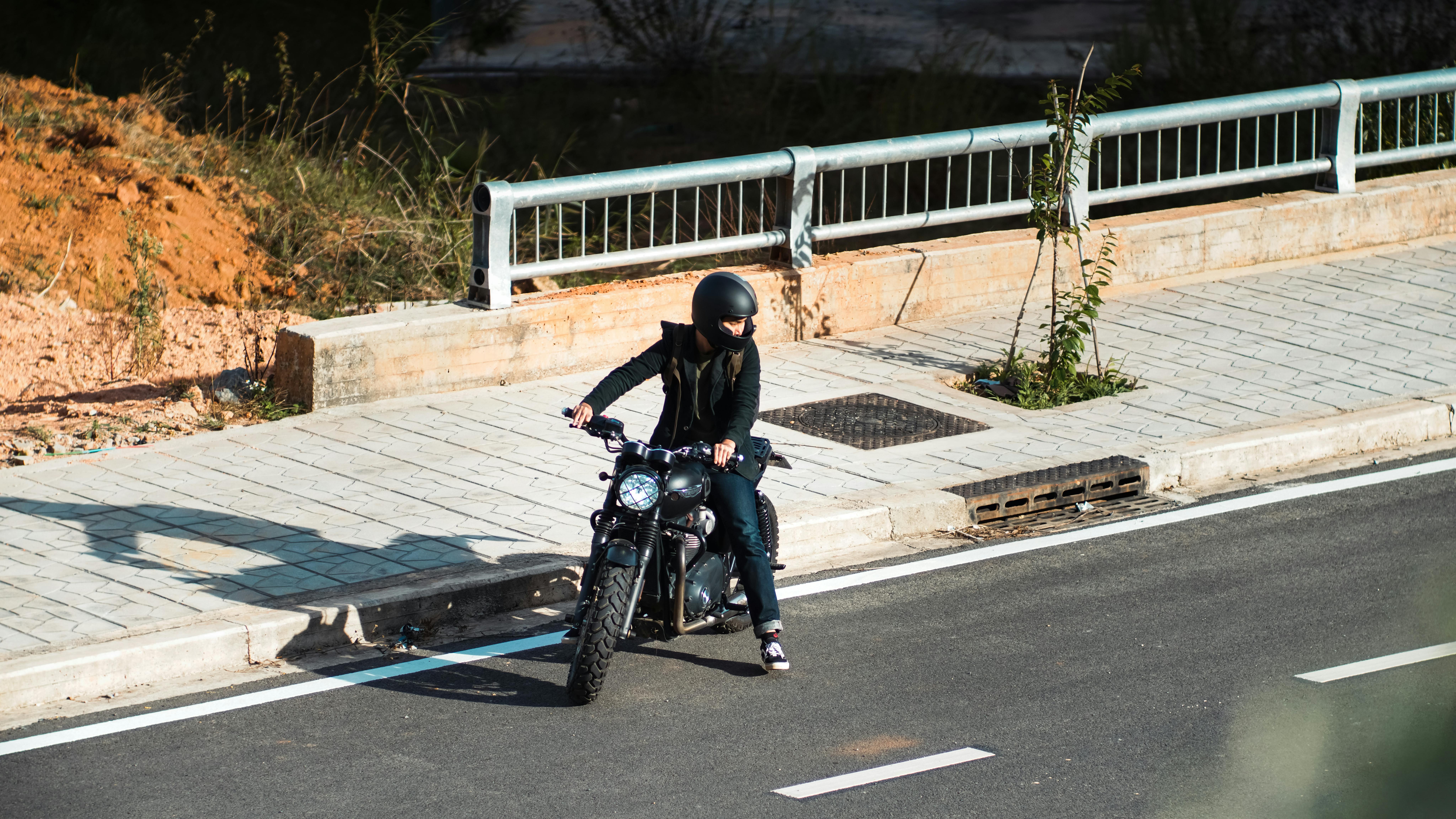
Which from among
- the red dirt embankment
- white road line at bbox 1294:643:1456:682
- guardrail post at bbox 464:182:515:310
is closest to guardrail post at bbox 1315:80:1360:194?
guardrail post at bbox 464:182:515:310

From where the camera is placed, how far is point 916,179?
1709cm

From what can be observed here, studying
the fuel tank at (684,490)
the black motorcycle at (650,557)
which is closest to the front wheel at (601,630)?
the black motorcycle at (650,557)

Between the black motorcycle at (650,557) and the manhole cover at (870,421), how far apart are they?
2644mm

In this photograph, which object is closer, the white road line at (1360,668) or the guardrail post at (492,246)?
the white road line at (1360,668)

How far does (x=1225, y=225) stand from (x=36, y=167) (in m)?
8.67

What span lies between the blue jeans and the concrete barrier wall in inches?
140

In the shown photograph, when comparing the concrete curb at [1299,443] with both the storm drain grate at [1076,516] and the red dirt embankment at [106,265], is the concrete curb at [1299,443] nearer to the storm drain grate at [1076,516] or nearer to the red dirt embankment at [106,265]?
the storm drain grate at [1076,516]

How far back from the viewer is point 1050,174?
33.0 ft

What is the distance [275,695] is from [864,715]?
210 cm

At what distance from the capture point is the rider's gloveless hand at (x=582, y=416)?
594 cm

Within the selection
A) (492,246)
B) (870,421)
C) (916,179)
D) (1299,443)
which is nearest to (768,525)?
(870,421)

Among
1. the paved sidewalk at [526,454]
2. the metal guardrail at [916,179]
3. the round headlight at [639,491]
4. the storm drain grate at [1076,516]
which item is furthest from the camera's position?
the metal guardrail at [916,179]

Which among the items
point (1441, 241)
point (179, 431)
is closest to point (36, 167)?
point (179, 431)

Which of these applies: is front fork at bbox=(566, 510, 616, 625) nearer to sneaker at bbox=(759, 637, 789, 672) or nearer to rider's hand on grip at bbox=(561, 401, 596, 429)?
rider's hand on grip at bbox=(561, 401, 596, 429)
